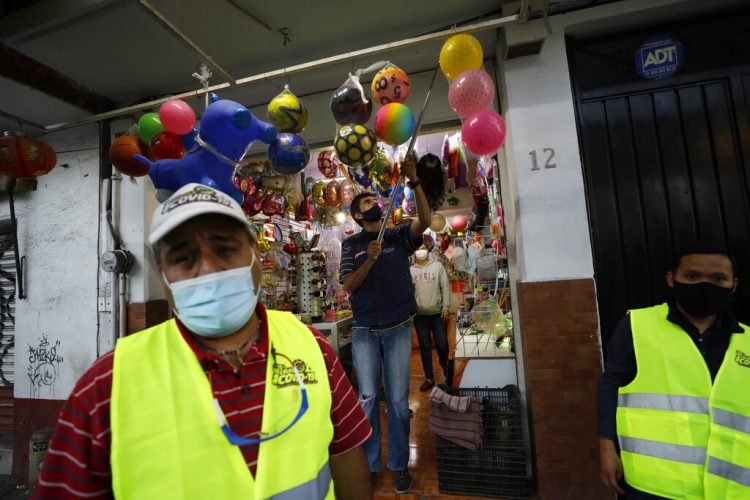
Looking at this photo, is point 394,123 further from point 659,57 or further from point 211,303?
point 659,57

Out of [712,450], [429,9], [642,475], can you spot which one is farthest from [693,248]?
[429,9]

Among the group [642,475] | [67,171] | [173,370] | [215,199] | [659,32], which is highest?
[659,32]

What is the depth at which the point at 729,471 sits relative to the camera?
142 centimetres

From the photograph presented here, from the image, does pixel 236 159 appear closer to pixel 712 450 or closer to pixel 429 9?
pixel 429 9

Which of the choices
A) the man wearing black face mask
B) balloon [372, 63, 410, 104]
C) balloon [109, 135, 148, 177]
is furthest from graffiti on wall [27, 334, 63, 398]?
the man wearing black face mask

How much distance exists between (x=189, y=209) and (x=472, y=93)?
73.8 inches

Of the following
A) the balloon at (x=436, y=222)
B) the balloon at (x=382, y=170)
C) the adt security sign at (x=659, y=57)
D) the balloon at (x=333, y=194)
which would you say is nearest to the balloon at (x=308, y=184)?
the balloon at (x=333, y=194)

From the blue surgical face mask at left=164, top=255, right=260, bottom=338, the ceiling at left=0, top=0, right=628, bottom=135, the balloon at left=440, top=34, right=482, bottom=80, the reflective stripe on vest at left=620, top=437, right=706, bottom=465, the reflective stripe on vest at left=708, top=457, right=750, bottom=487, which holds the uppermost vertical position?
the ceiling at left=0, top=0, right=628, bottom=135

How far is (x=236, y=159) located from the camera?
212 centimetres

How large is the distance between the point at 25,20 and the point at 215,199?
10.1 ft

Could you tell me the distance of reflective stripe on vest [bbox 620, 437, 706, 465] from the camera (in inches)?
57.9

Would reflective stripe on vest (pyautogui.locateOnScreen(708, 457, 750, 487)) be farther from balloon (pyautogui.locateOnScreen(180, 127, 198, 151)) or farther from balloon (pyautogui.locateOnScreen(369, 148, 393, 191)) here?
balloon (pyautogui.locateOnScreen(180, 127, 198, 151))

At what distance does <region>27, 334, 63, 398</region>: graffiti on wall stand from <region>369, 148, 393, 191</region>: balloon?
12.1 ft

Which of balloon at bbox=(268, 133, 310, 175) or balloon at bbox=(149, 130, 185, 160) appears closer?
balloon at bbox=(268, 133, 310, 175)
